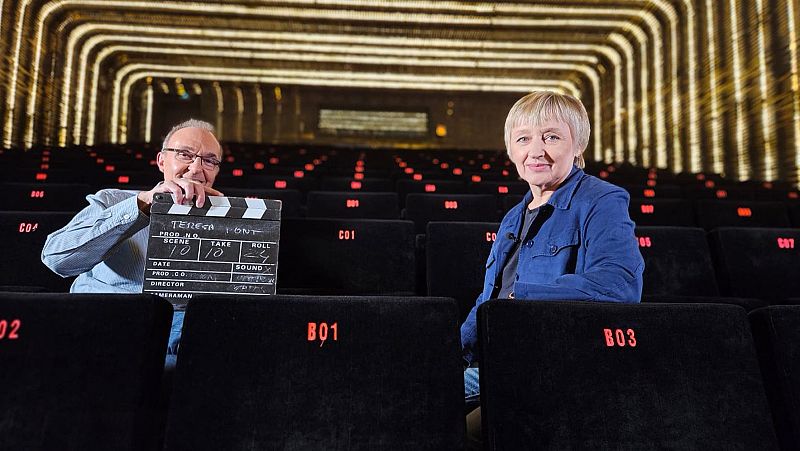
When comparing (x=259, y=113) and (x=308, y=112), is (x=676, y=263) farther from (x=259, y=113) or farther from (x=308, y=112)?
(x=259, y=113)

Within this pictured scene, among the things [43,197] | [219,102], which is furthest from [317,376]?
[219,102]

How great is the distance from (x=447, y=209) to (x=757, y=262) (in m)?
1.52

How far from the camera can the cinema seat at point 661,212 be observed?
10.3ft

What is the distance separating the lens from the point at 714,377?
3.33ft

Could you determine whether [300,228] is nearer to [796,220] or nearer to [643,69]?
[796,220]

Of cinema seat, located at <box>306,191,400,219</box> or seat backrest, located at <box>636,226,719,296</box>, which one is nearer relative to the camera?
seat backrest, located at <box>636,226,719,296</box>

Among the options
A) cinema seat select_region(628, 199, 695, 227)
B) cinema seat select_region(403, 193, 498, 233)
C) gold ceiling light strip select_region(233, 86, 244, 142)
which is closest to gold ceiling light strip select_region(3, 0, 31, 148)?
gold ceiling light strip select_region(233, 86, 244, 142)

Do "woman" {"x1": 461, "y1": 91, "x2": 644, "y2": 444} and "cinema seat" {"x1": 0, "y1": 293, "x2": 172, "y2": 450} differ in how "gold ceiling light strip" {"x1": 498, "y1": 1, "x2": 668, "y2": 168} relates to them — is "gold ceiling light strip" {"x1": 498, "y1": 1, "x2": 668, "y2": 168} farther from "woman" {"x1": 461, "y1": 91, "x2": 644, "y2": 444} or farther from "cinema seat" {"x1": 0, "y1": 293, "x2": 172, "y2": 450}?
"cinema seat" {"x1": 0, "y1": 293, "x2": 172, "y2": 450}

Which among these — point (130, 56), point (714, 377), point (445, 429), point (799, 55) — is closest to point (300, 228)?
point (445, 429)

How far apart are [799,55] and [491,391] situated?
7.39 meters

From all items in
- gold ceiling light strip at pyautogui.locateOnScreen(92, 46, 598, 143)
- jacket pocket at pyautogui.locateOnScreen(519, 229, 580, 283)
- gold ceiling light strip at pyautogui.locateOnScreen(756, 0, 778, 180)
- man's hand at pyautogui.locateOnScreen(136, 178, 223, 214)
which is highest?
gold ceiling light strip at pyautogui.locateOnScreen(92, 46, 598, 143)

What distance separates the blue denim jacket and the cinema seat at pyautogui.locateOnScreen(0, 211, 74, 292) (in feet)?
5.22

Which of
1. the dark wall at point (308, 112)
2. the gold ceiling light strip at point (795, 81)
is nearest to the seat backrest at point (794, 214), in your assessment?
the gold ceiling light strip at point (795, 81)

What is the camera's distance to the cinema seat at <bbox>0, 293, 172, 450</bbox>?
34.7 inches
